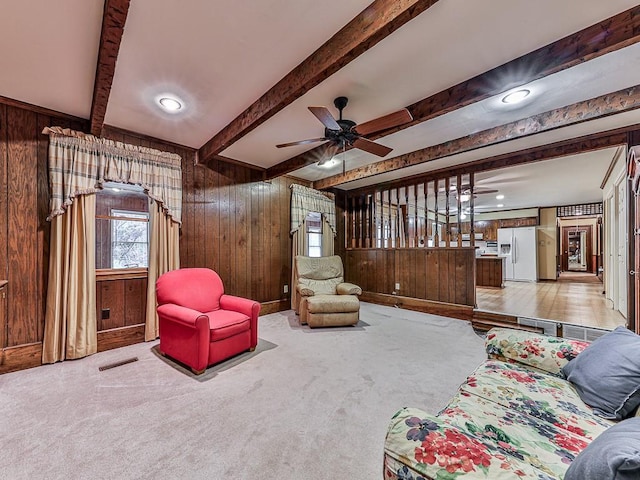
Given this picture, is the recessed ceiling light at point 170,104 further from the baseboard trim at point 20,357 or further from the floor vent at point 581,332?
the floor vent at point 581,332

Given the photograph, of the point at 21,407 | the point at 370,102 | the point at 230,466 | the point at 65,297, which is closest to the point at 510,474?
the point at 230,466

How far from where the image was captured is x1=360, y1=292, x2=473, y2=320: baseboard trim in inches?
174

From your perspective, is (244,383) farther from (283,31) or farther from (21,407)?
(283,31)

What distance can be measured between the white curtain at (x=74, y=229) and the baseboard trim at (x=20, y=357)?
70mm

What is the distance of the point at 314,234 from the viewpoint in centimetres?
575

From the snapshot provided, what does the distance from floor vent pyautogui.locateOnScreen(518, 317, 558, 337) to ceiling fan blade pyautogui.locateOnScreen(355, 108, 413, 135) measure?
3.22 m

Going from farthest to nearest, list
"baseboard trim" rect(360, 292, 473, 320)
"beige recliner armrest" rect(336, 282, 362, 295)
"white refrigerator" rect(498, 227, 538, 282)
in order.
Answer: "white refrigerator" rect(498, 227, 538, 282), "baseboard trim" rect(360, 292, 473, 320), "beige recliner armrest" rect(336, 282, 362, 295)

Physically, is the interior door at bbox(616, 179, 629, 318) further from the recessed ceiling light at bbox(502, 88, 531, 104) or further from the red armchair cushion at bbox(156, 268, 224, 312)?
the red armchair cushion at bbox(156, 268, 224, 312)

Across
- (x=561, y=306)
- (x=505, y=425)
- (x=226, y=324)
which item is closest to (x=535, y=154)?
(x=561, y=306)

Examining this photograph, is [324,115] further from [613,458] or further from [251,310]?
[613,458]

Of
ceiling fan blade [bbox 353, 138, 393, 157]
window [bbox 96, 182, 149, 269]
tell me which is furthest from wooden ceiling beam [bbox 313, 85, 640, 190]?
window [bbox 96, 182, 149, 269]

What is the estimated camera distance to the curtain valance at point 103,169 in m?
2.74

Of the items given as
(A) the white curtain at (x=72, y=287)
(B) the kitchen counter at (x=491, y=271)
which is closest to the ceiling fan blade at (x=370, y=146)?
(A) the white curtain at (x=72, y=287)

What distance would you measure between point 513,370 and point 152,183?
3.89 metres
